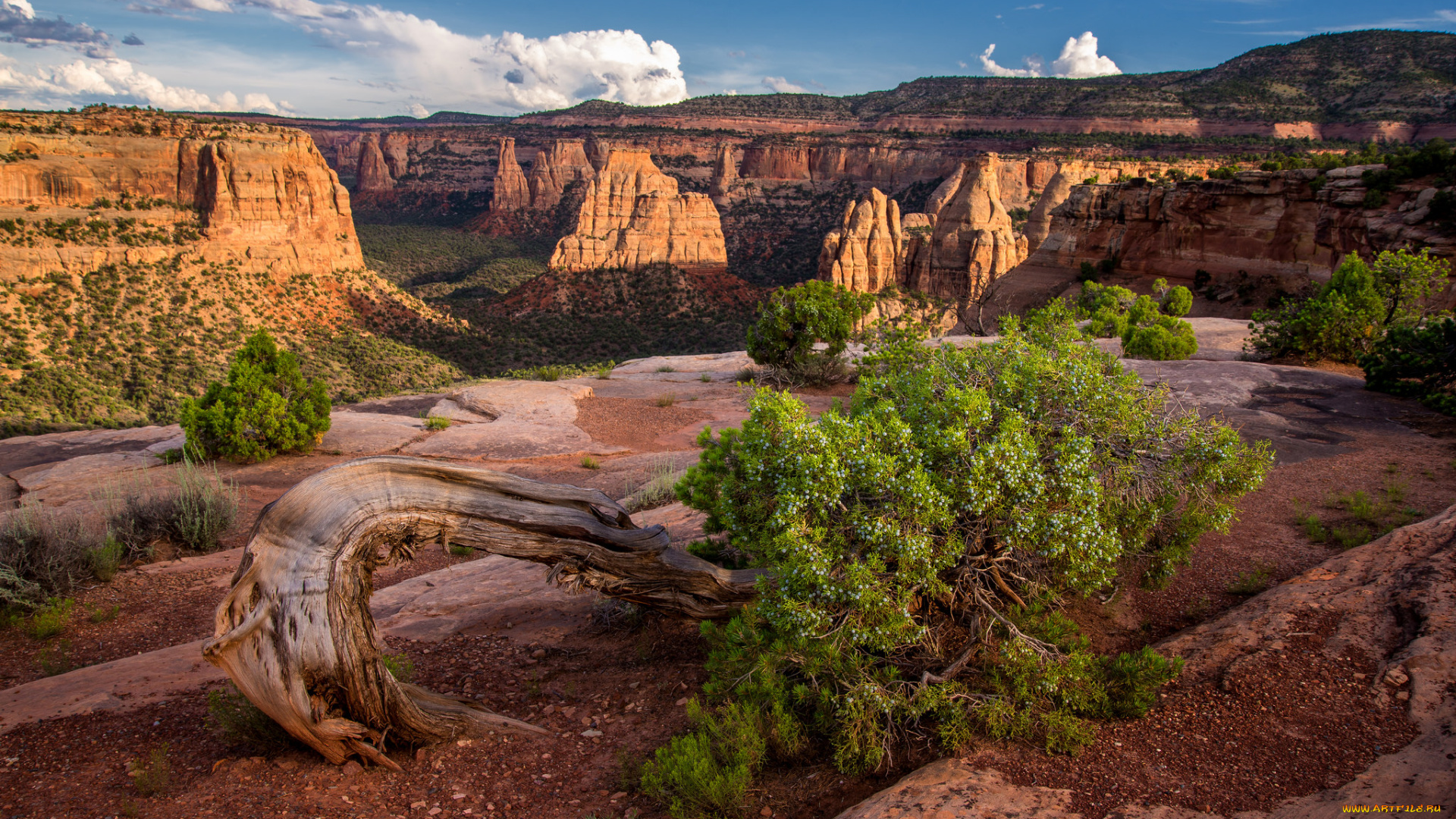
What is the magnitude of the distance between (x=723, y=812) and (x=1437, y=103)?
3723 inches

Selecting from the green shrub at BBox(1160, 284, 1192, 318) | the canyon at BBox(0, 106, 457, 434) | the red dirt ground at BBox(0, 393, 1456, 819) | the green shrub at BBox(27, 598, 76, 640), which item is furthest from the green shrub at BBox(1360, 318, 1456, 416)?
the canyon at BBox(0, 106, 457, 434)

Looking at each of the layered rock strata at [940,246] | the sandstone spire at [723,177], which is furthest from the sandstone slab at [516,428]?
the sandstone spire at [723,177]

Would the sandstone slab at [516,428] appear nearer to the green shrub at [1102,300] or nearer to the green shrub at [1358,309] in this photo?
the green shrub at [1358,309]

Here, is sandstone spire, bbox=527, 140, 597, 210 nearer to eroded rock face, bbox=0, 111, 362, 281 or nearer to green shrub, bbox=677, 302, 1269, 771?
eroded rock face, bbox=0, 111, 362, 281

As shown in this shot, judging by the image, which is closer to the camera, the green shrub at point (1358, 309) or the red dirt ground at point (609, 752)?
the red dirt ground at point (609, 752)

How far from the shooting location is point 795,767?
4.53 metres

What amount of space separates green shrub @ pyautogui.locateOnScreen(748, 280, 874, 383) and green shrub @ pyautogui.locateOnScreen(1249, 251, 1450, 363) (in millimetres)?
9993

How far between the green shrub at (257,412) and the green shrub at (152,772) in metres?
9.78

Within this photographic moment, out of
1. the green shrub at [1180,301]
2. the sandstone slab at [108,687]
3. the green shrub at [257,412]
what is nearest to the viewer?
the sandstone slab at [108,687]

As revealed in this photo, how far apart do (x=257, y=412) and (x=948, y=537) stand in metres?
13.0

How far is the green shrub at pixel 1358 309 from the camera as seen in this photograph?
14.7 meters

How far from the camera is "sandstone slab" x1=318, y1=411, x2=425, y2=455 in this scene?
13492 mm

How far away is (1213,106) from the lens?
8019 centimetres

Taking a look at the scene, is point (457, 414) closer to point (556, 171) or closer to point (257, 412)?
point (257, 412)
